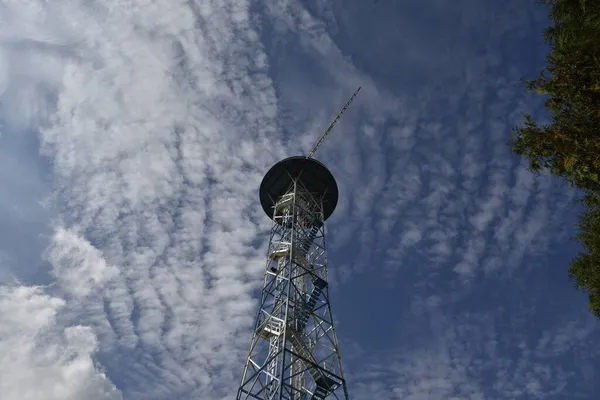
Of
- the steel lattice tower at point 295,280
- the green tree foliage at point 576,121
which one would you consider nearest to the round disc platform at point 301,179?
the steel lattice tower at point 295,280

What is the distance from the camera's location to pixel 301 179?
33562mm

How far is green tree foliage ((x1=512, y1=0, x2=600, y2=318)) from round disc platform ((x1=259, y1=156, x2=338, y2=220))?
910 inches

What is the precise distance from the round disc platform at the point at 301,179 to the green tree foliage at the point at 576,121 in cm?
2312

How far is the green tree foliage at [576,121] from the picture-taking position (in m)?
9.07

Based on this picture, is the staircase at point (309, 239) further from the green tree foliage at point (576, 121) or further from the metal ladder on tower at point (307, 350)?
the green tree foliage at point (576, 121)

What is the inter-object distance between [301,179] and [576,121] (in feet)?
81.2

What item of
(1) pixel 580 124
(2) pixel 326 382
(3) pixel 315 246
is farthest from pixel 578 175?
(3) pixel 315 246

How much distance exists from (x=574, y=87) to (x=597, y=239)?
322 cm

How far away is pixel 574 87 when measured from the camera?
9391 millimetres

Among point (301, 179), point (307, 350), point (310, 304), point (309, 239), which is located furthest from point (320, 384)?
point (301, 179)

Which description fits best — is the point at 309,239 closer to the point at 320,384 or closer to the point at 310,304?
the point at 310,304

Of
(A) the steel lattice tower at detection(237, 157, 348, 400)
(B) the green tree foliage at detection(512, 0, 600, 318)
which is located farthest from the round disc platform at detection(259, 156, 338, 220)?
(B) the green tree foliage at detection(512, 0, 600, 318)

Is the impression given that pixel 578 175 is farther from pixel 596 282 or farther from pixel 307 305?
pixel 307 305

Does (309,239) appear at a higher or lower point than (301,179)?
lower
